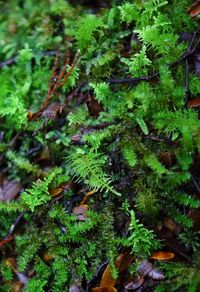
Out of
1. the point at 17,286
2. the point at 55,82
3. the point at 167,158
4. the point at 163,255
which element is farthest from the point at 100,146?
the point at 17,286

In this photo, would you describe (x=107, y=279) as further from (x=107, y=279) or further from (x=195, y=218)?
(x=195, y=218)

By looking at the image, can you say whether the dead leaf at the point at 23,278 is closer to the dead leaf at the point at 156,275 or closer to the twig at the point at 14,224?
the twig at the point at 14,224

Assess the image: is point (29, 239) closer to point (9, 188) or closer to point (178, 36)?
point (9, 188)

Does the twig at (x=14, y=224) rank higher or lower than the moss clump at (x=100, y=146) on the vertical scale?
lower

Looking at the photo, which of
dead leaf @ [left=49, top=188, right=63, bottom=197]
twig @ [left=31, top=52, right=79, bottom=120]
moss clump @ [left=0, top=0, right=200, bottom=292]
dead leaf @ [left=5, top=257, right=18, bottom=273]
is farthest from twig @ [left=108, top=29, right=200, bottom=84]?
dead leaf @ [left=5, top=257, right=18, bottom=273]

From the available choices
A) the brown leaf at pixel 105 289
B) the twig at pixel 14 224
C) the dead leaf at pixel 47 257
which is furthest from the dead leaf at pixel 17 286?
the brown leaf at pixel 105 289

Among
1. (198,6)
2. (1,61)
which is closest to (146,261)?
(198,6)
